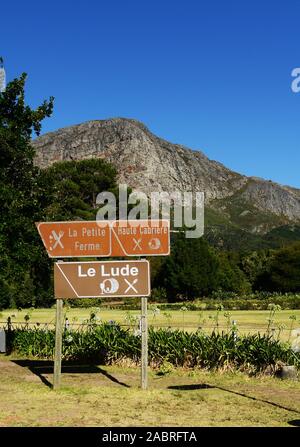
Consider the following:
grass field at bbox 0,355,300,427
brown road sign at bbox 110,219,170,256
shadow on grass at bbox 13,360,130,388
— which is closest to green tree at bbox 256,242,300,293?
shadow on grass at bbox 13,360,130,388

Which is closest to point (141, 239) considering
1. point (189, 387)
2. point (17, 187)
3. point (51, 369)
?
point (189, 387)

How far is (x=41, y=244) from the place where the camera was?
16.0 m

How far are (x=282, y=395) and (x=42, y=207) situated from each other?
9715 millimetres

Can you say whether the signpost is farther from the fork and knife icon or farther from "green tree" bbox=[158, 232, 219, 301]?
"green tree" bbox=[158, 232, 219, 301]

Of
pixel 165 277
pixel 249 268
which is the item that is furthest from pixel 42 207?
pixel 249 268

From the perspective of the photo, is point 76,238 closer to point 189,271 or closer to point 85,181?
point 189,271

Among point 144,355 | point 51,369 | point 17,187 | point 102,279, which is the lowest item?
point 51,369

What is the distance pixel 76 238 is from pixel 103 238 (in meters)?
0.55

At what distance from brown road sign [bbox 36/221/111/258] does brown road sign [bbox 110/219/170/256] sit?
21 centimetres

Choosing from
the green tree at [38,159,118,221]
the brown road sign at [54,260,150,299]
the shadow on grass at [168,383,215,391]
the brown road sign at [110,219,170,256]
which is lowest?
the shadow on grass at [168,383,215,391]

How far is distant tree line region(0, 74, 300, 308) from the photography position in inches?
588

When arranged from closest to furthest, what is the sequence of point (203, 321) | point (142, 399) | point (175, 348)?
point (142, 399) < point (175, 348) < point (203, 321)

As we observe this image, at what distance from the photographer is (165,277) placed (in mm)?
66250
